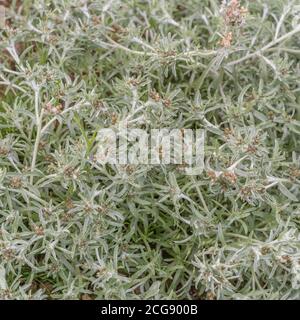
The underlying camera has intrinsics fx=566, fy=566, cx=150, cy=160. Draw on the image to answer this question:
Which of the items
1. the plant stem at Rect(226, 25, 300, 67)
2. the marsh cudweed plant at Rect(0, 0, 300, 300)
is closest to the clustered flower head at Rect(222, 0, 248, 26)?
the marsh cudweed plant at Rect(0, 0, 300, 300)

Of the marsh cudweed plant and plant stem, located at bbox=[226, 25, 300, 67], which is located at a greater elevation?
Answer: plant stem, located at bbox=[226, 25, 300, 67]

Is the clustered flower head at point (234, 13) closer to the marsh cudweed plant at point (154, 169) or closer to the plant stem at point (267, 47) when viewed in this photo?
the marsh cudweed plant at point (154, 169)

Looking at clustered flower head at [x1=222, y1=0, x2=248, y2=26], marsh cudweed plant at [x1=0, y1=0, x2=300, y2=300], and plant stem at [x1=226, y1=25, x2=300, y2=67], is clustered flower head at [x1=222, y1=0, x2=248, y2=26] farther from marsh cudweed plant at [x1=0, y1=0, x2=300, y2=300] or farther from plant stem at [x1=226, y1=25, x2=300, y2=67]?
plant stem at [x1=226, y1=25, x2=300, y2=67]

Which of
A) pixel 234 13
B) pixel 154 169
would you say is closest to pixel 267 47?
pixel 234 13

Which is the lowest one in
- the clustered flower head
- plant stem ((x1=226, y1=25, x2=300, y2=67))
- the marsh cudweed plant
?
the marsh cudweed plant

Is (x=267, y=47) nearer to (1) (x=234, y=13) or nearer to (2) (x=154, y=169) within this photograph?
(1) (x=234, y=13)

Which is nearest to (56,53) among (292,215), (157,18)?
(157,18)
